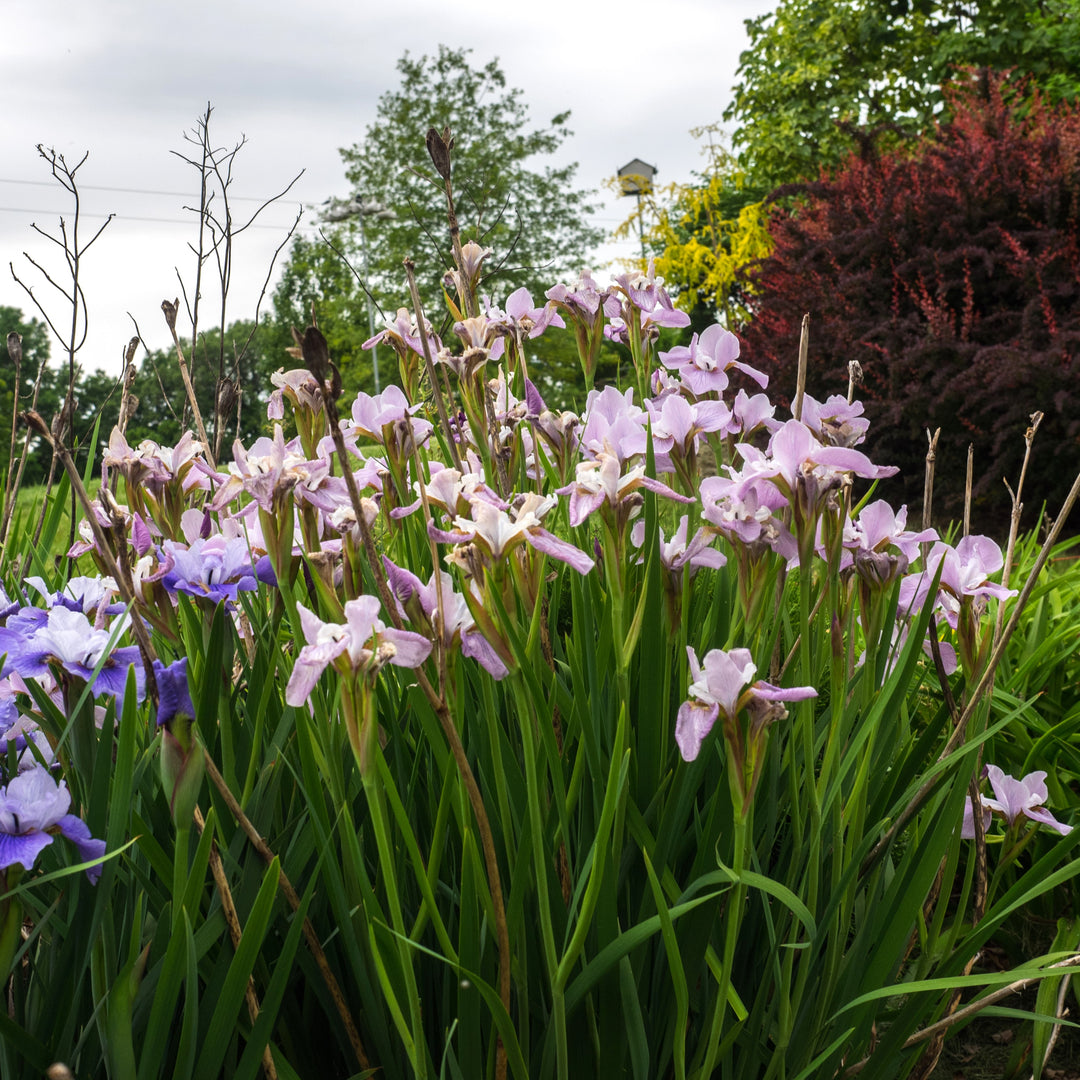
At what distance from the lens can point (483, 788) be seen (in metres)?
1.08

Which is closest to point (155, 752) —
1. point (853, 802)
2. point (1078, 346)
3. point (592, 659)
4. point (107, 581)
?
point (107, 581)

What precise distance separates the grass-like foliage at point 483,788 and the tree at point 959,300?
4.33 meters

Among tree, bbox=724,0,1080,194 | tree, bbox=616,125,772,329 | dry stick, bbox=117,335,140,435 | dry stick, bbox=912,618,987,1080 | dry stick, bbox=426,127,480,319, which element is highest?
tree, bbox=724,0,1080,194

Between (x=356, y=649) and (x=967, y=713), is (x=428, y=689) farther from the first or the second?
(x=967, y=713)

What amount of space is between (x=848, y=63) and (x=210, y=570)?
14.6 m

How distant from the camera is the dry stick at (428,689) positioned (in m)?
0.60

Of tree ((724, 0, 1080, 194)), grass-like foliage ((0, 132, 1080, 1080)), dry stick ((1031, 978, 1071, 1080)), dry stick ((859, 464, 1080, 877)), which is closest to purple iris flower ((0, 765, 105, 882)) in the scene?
grass-like foliage ((0, 132, 1080, 1080))

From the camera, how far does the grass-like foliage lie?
0.82m

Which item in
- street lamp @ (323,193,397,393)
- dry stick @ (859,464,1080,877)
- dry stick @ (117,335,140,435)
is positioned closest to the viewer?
dry stick @ (859,464,1080,877)

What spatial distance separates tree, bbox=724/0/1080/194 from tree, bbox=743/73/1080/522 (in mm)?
5972

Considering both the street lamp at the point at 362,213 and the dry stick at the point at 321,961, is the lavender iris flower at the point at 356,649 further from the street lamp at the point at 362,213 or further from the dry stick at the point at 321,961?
the street lamp at the point at 362,213

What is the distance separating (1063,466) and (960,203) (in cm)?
181

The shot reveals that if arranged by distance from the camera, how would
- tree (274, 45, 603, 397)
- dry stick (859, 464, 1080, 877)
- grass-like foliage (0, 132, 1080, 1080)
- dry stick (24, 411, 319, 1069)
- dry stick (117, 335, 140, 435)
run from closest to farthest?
dry stick (24, 411, 319, 1069), grass-like foliage (0, 132, 1080, 1080), dry stick (859, 464, 1080, 877), dry stick (117, 335, 140, 435), tree (274, 45, 603, 397)

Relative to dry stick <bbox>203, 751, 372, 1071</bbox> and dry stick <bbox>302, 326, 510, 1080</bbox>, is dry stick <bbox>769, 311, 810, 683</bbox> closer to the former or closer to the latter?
dry stick <bbox>302, 326, 510, 1080</bbox>
